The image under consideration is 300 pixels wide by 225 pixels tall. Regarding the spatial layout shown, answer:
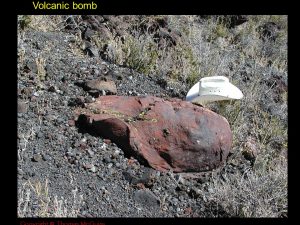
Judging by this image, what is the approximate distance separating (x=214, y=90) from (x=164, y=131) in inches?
34.3

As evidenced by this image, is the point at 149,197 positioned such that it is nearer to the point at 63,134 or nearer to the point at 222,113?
the point at 63,134

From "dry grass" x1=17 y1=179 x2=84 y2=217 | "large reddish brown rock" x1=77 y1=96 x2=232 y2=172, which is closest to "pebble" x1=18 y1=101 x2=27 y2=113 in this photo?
"large reddish brown rock" x1=77 y1=96 x2=232 y2=172

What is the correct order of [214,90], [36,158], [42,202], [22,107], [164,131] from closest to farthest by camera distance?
[42,202] < [36,158] < [164,131] < [22,107] < [214,90]

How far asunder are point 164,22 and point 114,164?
3472 mm

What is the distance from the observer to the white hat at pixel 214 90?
16.7 feet

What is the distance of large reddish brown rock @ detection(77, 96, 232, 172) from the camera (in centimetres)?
443

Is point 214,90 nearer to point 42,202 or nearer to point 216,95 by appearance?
point 216,95

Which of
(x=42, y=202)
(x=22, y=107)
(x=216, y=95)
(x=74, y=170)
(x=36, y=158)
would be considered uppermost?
(x=216, y=95)

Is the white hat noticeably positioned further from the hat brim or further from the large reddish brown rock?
the large reddish brown rock

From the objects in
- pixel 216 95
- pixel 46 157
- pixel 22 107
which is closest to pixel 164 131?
pixel 216 95

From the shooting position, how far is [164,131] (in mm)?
4523

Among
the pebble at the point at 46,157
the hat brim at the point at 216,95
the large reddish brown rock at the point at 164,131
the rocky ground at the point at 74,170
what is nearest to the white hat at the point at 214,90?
the hat brim at the point at 216,95

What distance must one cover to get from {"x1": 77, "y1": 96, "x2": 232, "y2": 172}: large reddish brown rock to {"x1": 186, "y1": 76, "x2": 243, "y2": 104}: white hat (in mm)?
359

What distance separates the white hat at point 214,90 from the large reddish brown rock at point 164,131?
0.36 metres
